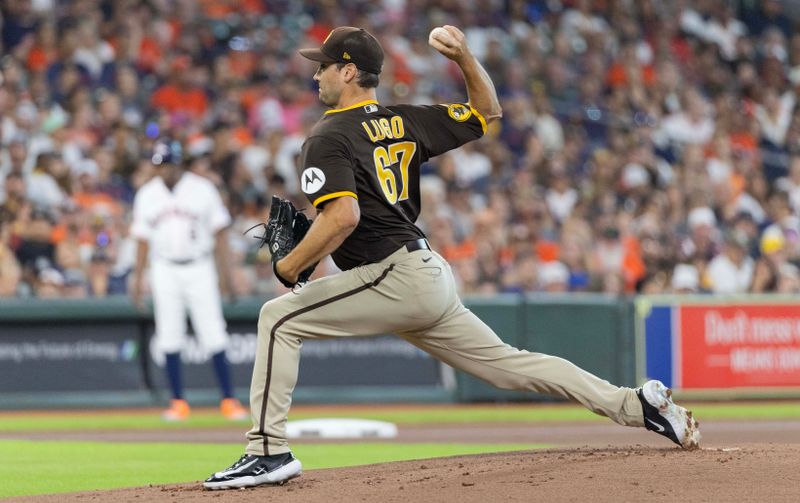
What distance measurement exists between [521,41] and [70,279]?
9140mm

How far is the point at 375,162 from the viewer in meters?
6.14

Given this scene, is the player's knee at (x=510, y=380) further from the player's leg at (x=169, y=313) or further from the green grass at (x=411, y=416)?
the player's leg at (x=169, y=313)

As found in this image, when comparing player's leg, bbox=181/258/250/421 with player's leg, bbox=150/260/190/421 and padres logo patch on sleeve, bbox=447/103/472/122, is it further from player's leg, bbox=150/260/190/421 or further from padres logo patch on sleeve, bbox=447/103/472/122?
padres logo patch on sleeve, bbox=447/103/472/122

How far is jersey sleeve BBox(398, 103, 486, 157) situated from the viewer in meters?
6.43

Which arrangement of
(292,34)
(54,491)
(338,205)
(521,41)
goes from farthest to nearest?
(521,41), (292,34), (54,491), (338,205)

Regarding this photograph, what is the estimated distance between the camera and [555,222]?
17.1 metres

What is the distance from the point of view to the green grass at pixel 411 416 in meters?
12.3

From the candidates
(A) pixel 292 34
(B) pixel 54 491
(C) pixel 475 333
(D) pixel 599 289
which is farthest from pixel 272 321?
(A) pixel 292 34

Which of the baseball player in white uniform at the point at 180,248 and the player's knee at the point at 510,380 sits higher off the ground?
the baseball player in white uniform at the point at 180,248

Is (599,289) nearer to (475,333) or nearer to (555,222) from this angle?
(555,222)

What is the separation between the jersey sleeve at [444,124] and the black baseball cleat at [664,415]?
5.07ft

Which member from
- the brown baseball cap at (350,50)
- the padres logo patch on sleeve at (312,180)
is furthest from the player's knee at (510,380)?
the brown baseball cap at (350,50)

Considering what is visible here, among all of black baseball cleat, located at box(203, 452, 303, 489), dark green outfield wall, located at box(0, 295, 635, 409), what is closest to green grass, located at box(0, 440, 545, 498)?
black baseball cleat, located at box(203, 452, 303, 489)

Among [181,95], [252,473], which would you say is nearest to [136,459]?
[252,473]
